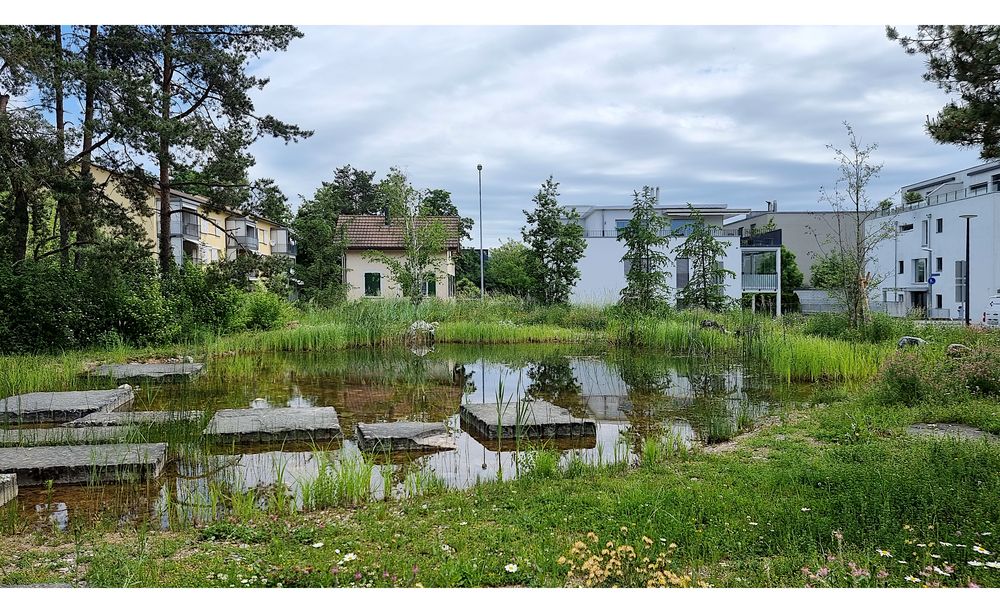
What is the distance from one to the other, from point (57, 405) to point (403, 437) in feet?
12.4

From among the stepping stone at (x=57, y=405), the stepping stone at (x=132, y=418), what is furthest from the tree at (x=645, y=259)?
the stepping stone at (x=132, y=418)

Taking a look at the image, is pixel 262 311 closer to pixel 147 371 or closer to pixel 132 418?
pixel 147 371

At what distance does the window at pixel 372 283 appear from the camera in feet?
101

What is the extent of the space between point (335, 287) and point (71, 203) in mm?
15212

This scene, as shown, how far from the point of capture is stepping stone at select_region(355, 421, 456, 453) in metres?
5.48

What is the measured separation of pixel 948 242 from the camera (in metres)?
21.3

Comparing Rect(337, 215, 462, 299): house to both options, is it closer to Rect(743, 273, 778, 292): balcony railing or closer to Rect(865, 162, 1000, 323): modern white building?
Rect(743, 273, 778, 292): balcony railing

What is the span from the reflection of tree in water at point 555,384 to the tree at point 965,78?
405 cm

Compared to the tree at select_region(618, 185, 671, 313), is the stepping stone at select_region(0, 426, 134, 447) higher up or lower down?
lower down

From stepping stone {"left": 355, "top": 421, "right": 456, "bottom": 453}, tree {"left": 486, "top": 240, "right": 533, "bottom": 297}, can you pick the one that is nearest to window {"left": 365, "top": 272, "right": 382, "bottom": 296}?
tree {"left": 486, "top": 240, "right": 533, "bottom": 297}

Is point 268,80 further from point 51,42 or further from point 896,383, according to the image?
point 896,383

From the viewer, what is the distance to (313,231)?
27.7 m

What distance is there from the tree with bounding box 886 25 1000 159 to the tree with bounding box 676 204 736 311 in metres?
12.9

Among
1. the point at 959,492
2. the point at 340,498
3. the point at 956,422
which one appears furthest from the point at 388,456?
the point at 956,422
